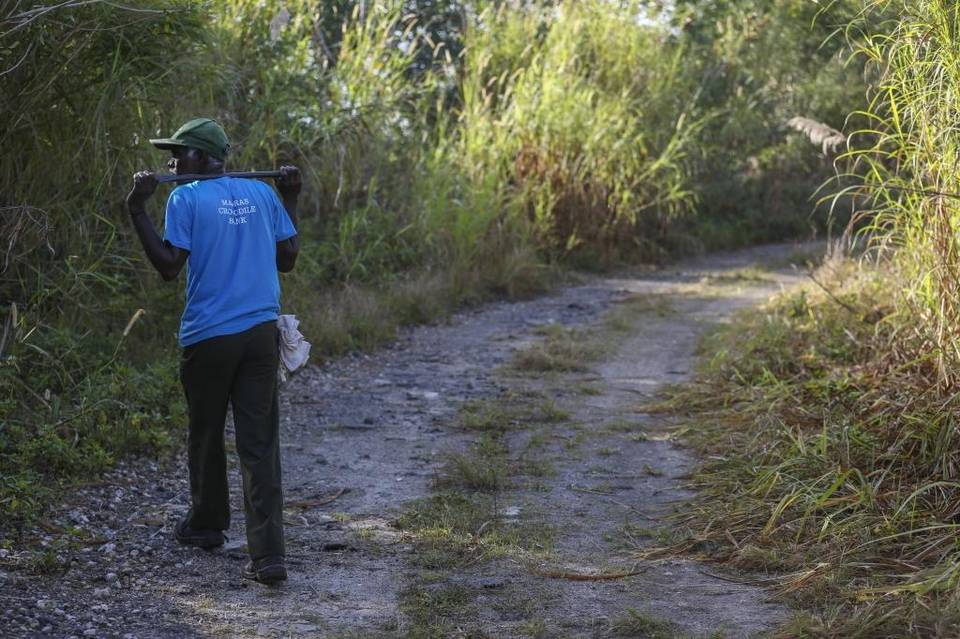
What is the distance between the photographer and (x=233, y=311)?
4.52 metres

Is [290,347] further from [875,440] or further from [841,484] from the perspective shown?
[875,440]

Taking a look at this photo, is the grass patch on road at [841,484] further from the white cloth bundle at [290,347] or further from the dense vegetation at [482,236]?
the white cloth bundle at [290,347]

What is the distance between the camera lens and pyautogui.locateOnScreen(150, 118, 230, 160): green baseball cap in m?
4.54

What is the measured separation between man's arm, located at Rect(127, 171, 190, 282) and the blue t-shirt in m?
0.05

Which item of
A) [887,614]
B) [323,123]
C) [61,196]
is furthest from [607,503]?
[323,123]

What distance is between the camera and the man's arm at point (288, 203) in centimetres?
474

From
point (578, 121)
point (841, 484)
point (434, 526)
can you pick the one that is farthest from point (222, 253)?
point (578, 121)

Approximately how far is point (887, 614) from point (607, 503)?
6.22 feet

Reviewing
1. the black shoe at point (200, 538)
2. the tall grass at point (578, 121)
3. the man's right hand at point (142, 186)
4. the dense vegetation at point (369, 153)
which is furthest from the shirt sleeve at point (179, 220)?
the tall grass at point (578, 121)

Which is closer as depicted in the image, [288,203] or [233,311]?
[233,311]

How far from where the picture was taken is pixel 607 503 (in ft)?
18.1

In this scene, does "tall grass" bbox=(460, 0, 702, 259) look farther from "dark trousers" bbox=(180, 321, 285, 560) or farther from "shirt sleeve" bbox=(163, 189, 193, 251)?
"shirt sleeve" bbox=(163, 189, 193, 251)

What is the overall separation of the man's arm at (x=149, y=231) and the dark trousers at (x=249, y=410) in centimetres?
33

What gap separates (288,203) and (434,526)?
1.47 meters
